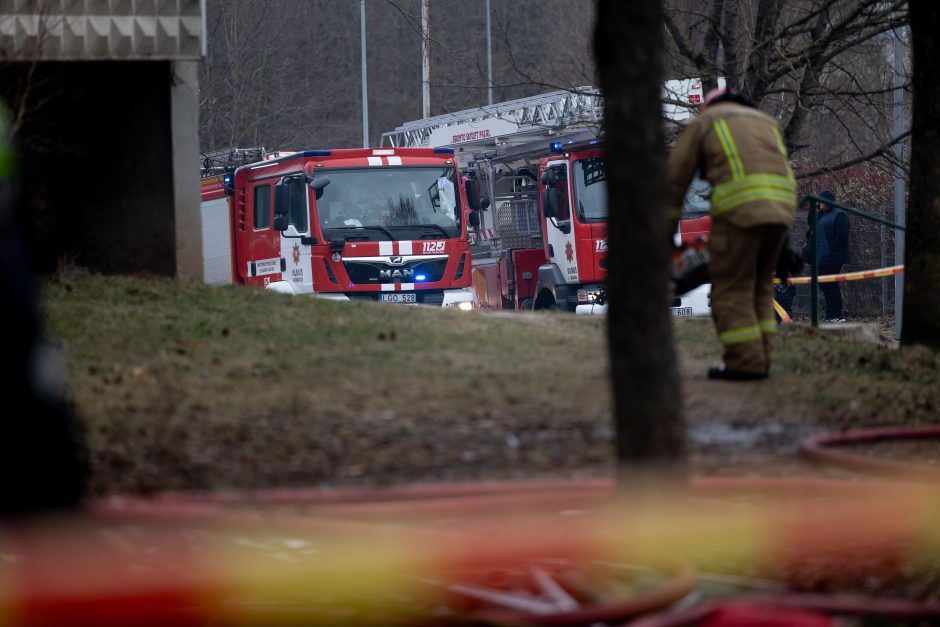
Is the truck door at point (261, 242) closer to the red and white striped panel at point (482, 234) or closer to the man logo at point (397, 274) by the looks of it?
the man logo at point (397, 274)

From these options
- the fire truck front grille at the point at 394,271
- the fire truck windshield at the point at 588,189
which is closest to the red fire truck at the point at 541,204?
the fire truck windshield at the point at 588,189

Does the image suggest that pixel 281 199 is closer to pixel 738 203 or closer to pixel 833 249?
pixel 833 249

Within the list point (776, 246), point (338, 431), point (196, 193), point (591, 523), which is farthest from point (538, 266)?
point (591, 523)

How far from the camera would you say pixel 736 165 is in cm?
745

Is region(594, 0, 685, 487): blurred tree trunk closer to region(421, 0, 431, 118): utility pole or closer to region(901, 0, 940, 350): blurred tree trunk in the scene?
region(901, 0, 940, 350): blurred tree trunk

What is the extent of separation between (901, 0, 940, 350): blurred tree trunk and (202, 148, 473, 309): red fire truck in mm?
8285

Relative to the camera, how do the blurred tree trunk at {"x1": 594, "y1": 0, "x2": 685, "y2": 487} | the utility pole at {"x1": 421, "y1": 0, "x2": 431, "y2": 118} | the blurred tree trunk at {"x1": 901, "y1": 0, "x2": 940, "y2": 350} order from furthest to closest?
the utility pole at {"x1": 421, "y1": 0, "x2": 431, "y2": 118}, the blurred tree trunk at {"x1": 901, "y1": 0, "x2": 940, "y2": 350}, the blurred tree trunk at {"x1": 594, "y1": 0, "x2": 685, "y2": 487}

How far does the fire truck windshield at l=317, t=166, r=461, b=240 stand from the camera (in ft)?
54.4

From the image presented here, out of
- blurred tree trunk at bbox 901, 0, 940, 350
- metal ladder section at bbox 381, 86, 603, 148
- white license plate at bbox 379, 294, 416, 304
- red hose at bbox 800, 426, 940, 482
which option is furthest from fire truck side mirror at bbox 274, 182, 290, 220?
red hose at bbox 800, 426, 940, 482

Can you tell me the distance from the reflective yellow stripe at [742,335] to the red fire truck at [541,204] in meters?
7.89

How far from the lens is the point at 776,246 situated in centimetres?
770

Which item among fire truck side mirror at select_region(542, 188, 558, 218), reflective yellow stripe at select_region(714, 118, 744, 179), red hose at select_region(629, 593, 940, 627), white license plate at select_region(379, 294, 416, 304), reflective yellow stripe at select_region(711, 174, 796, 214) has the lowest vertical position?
red hose at select_region(629, 593, 940, 627)

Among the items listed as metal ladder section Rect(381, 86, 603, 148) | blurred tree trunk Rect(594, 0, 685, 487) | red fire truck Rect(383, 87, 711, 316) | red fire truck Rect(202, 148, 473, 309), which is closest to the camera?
blurred tree trunk Rect(594, 0, 685, 487)

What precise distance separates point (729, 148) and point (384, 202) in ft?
31.5
